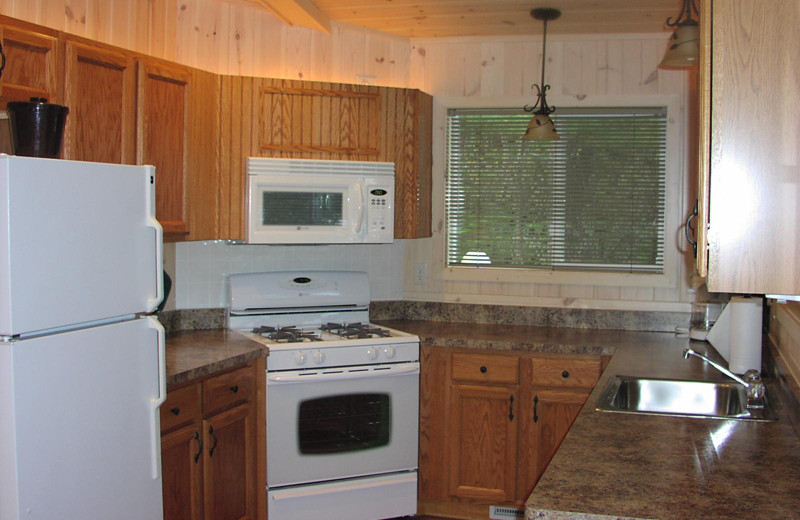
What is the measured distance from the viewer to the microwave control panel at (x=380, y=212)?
375 centimetres

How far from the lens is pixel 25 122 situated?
2.09m

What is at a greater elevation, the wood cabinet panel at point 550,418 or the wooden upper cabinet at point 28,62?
the wooden upper cabinet at point 28,62

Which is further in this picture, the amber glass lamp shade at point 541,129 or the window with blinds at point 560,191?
the window with blinds at point 560,191

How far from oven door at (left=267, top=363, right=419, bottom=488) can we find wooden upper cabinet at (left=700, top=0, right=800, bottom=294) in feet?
7.18

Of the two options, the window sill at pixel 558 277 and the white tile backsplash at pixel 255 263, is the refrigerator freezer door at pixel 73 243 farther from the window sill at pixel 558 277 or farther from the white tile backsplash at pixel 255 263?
the window sill at pixel 558 277

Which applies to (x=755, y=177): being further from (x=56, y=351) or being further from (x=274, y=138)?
(x=274, y=138)

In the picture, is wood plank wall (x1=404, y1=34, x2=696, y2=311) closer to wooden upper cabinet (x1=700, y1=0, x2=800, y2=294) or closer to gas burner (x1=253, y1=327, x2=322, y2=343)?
gas burner (x1=253, y1=327, x2=322, y2=343)

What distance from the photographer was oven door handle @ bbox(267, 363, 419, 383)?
337 cm

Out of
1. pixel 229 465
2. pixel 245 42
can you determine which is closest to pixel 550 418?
pixel 229 465

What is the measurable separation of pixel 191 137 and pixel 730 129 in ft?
7.82

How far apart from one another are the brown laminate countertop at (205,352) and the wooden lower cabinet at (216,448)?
0.06 meters

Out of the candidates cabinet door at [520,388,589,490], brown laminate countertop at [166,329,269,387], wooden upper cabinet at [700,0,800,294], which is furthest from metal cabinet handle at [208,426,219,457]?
wooden upper cabinet at [700,0,800,294]

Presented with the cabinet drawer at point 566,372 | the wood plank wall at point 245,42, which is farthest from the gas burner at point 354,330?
the wood plank wall at point 245,42

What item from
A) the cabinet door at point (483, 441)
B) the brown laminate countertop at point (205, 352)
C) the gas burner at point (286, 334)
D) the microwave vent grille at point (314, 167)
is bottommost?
the cabinet door at point (483, 441)
